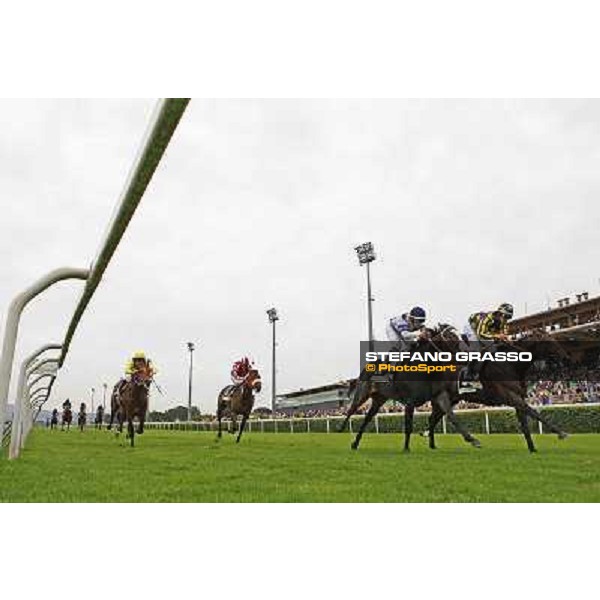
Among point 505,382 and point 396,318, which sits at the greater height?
point 396,318

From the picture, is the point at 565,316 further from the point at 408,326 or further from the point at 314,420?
the point at 408,326

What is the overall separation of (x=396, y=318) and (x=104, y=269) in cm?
560

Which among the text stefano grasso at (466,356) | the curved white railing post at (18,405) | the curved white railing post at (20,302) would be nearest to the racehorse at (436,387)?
the text stefano grasso at (466,356)

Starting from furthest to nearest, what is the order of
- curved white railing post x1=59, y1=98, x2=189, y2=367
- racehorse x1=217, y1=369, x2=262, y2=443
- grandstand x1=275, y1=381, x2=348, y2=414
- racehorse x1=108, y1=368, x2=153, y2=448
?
grandstand x1=275, y1=381, x2=348, y2=414
racehorse x1=217, y1=369, x2=262, y2=443
racehorse x1=108, y1=368, x2=153, y2=448
curved white railing post x1=59, y1=98, x2=189, y2=367

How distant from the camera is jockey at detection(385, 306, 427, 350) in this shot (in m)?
9.60

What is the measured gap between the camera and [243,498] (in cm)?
496

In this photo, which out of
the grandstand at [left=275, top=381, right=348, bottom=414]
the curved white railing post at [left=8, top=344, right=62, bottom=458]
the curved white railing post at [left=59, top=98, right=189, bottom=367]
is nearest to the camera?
the curved white railing post at [left=59, top=98, right=189, bottom=367]

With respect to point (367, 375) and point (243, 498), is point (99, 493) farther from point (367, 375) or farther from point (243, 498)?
point (367, 375)

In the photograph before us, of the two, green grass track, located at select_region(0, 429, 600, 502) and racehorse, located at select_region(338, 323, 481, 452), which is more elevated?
racehorse, located at select_region(338, 323, 481, 452)

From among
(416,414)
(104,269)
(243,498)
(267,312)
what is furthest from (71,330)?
(267,312)

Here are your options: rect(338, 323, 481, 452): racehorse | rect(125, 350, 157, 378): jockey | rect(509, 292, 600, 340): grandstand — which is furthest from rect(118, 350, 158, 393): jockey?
rect(509, 292, 600, 340): grandstand

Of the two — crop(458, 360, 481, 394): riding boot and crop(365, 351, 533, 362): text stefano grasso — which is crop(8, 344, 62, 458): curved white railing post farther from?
crop(458, 360, 481, 394): riding boot

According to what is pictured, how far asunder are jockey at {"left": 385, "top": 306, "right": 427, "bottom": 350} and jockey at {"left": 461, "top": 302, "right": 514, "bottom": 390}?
Answer: 0.73 meters

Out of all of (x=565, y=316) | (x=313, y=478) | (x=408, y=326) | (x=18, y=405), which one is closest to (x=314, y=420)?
(x=565, y=316)
